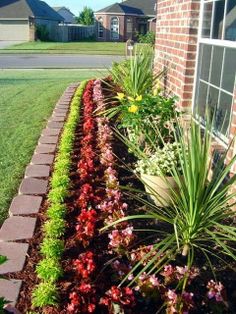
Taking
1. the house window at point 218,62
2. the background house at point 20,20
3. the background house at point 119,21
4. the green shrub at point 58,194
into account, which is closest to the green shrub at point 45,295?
the green shrub at point 58,194

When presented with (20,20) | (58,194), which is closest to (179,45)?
(58,194)

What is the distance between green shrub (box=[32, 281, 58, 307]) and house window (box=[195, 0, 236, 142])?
2.24 metres

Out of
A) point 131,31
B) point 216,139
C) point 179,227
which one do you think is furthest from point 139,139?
point 131,31

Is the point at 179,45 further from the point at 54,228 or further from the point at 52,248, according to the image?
the point at 52,248

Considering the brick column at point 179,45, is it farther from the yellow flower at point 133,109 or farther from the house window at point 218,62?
the yellow flower at point 133,109

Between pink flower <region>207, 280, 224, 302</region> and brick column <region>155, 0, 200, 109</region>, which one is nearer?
pink flower <region>207, 280, 224, 302</region>

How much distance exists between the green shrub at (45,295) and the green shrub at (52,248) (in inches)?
12.6

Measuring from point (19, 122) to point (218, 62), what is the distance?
3675 millimetres

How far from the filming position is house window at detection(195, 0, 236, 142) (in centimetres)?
393

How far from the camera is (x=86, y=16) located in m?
55.0

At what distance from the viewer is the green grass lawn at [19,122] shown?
14.0 ft

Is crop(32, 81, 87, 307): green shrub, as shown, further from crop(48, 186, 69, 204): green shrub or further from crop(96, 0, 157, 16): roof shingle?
crop(96, 0, 157, 16): roof shingle

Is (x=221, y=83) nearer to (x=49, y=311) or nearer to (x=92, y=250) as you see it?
(x=92, y=250)

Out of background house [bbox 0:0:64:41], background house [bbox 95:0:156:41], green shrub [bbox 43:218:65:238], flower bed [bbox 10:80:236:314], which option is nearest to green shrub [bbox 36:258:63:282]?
flower bed [bbox 10:80:236:314]
